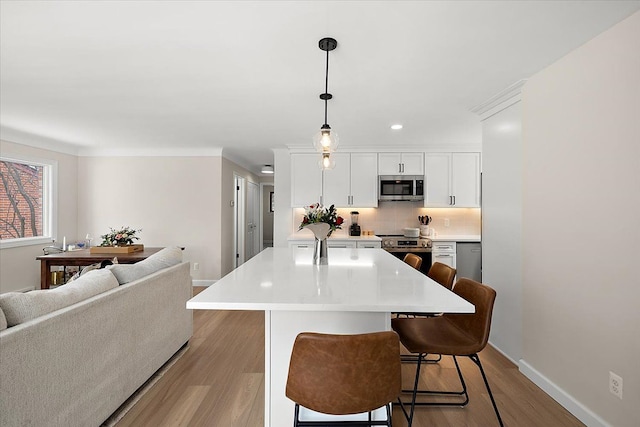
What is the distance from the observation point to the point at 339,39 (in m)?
1.93

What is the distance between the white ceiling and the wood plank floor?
7.86 ft

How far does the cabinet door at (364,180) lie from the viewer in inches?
200

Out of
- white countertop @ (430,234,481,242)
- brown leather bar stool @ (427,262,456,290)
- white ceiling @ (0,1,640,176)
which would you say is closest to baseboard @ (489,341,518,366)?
brown leather bar stool @ (427,262,456,290)

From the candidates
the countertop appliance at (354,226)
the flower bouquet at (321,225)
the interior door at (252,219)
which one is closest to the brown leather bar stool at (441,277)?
the flower bouquet at (321,225)

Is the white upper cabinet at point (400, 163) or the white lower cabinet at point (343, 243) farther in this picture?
the white upper cabinet at point (400, 163)

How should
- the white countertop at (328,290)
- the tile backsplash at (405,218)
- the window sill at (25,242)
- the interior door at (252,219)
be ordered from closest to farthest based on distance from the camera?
the white countertop at (328,290), the window sill at (25,242), the tile backsplash at (405,218), the interior door at (252,219)

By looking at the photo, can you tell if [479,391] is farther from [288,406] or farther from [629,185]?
[629,185]

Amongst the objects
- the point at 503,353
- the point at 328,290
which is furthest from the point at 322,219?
the point at 503,353

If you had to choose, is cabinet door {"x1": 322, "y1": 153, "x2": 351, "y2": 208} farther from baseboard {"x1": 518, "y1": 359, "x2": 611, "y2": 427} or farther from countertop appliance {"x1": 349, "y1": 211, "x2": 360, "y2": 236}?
baseboard {"x1": 518, "y1": 359, "x2": 611, "y2": 427}

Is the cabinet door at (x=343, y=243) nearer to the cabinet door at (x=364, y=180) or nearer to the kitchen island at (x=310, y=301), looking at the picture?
the cabinet door at (x=364, y=180)

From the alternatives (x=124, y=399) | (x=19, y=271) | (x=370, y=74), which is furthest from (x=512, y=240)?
(x=19, y=271)

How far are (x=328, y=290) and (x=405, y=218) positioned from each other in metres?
4.08

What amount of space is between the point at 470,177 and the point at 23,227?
268 inches

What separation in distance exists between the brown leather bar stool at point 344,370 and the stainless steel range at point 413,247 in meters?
3.70
